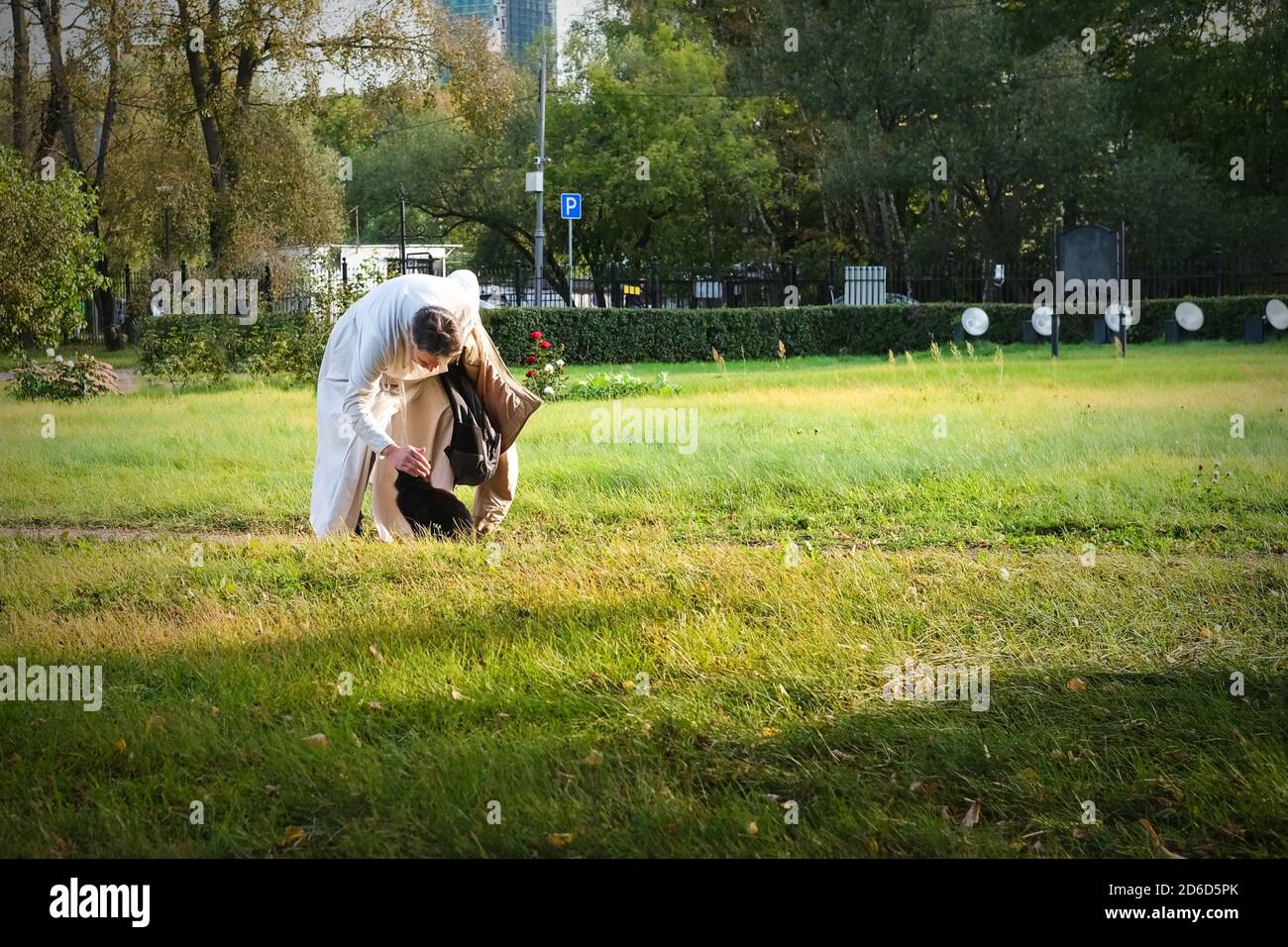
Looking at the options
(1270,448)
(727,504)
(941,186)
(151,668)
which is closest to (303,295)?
(727,504)

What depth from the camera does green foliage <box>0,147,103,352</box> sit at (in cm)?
1692

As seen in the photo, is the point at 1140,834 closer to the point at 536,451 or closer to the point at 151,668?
the point at 151,668

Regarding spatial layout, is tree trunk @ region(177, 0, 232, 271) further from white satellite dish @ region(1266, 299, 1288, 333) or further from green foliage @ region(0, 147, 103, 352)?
white satellite dish @ region(1266, 299, 1288, 333)

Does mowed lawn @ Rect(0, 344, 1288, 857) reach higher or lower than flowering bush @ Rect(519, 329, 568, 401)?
lower

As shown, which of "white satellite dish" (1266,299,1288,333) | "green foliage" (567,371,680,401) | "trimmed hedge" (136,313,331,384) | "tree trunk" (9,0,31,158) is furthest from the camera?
"white satellite dish" (1266,299,1288,333)

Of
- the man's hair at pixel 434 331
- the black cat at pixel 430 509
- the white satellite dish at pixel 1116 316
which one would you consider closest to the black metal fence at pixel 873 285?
the white satellite dish at pixel 1116 316

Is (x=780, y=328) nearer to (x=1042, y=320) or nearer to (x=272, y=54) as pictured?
(x=1042, y=320)

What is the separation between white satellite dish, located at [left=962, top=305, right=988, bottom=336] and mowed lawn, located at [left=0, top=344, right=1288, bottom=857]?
49.7ft

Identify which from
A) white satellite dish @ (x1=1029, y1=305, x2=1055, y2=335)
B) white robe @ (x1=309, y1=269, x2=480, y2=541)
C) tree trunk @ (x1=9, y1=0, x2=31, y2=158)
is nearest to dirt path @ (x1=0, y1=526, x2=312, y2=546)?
white robe @ (x1=309, y1=269, x2=480, y2=541)

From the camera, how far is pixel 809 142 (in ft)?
141

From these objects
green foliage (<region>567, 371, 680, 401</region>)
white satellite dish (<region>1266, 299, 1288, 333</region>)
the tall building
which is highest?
the tall building

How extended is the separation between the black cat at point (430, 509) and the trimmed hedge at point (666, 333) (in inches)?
466

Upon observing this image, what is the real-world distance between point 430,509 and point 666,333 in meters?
17.1

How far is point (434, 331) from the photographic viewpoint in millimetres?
7176
